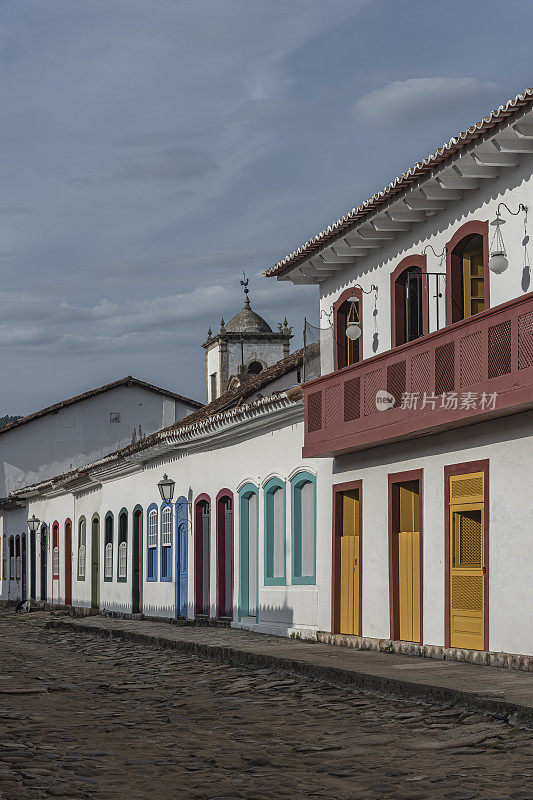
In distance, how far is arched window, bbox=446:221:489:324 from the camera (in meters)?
15.7

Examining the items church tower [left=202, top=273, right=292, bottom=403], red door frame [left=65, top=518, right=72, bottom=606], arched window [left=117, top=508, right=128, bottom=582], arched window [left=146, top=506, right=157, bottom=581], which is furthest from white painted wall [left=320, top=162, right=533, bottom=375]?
church tower [left=202, top=273, right=292, bottom=403]

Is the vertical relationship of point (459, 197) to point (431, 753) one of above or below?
above

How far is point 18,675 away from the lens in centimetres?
1543

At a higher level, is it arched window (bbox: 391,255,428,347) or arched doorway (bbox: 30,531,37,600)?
arched window (bbox: 391,255,428,347)

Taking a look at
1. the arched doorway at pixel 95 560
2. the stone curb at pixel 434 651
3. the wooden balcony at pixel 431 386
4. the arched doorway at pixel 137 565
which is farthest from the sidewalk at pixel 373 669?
the arched doorway at pixel 95 560

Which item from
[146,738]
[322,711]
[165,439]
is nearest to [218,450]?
[165,439]

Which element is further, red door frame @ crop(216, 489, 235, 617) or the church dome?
the church dome

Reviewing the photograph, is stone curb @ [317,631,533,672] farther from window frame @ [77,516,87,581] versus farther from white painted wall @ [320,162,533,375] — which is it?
window frame @ [77,516,87,581]

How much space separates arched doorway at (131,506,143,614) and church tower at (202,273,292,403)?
37196mm

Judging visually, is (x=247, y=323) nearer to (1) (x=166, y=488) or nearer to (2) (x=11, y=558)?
(2) (x=11, y=558)

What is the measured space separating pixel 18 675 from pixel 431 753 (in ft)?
25.8

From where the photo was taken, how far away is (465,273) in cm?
1605

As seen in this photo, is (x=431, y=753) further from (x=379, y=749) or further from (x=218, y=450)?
(x=218, y=450)

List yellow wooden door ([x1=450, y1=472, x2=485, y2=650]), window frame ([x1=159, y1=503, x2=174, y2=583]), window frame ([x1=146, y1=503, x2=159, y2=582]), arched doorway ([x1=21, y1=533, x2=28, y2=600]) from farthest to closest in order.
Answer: arched doorway ([x1=21, y1=533, x2=28, y2=600]) → window frame ([x1=146, y1=503, x2=159, y2=582]) → window frame ([x1=159, y1=503, x2=174, y2=583]) → yellow wooden door ([x1=450, y1=472, x2=485, y2=650])
